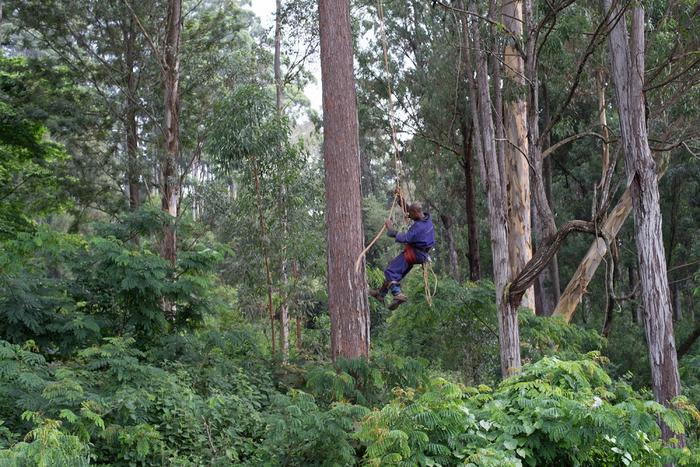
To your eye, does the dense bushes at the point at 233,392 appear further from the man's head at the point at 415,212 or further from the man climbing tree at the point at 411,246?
the man's head at the point at 415,212

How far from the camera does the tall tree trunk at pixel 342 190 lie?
876cm

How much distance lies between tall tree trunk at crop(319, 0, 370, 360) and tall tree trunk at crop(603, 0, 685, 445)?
3.17 meters

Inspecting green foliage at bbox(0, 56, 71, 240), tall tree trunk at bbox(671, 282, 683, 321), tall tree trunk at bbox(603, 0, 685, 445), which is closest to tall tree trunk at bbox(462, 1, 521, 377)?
tall tree trunk at bbox(603, 0, 685, 445)

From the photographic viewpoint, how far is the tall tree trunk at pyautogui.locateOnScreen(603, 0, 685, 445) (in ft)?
29.2

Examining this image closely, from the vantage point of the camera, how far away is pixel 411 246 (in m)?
9.25

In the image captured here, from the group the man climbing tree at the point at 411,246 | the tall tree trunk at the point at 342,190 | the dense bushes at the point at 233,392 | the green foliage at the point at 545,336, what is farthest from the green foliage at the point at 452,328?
the tall tree trunk at the point at 342,190

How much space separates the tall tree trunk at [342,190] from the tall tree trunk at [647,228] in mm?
3175

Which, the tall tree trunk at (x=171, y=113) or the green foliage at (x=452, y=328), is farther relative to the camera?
the tall tree trunk at (x=171, y=113)

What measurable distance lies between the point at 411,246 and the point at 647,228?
2.72 meters

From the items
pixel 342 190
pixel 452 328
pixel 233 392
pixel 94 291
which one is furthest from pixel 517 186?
pixel 94 291

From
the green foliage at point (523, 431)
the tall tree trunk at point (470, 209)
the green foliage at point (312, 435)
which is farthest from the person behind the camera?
the tall tree trunk at point (470, 209)

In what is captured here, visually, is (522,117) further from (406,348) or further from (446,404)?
(446,404)

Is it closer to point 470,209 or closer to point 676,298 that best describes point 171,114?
point 470,209

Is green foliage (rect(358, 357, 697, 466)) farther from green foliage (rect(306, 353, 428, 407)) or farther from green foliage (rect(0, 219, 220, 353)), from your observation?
green foliage (rect(0, 219, 220, 353))
